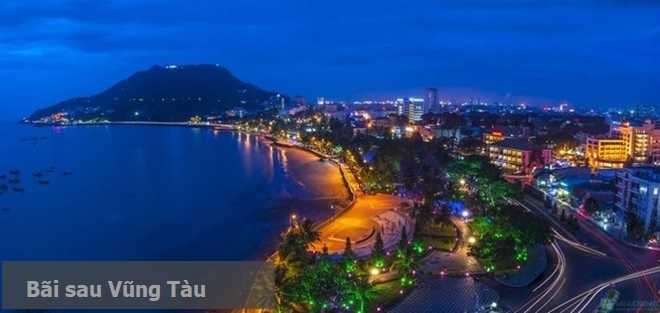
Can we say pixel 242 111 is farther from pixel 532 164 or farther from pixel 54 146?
pixel 532 164

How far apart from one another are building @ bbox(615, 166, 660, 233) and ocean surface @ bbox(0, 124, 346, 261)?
661cm

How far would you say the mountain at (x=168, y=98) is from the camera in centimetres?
6506

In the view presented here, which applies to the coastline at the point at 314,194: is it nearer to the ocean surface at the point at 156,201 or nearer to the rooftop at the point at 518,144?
the ocean surface at the point at 156,201

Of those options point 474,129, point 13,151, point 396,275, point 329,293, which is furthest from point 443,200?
point 13,151

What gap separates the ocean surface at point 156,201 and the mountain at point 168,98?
3292cm

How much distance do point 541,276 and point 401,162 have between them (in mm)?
10747

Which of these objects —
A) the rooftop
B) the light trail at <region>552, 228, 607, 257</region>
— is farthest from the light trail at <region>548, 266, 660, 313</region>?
the rooftop

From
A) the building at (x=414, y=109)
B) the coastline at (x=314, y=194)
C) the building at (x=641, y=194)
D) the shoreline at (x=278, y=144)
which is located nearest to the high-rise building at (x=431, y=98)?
the building at (x=414, y=109)

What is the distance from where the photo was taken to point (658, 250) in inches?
399

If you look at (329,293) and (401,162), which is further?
(401,162)

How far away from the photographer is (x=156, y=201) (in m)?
17.6

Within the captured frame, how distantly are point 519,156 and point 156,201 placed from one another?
12.3 metres

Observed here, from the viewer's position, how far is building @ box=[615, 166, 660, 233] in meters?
11.3

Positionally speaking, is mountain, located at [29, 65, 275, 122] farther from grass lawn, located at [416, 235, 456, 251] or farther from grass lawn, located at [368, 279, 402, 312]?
grass lawn, located at [368, 279, 402, 312]
